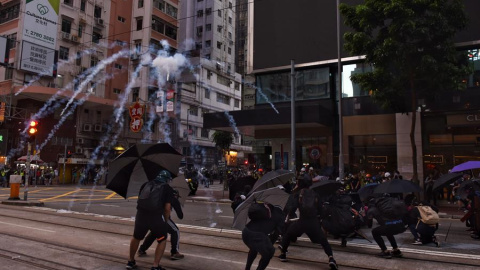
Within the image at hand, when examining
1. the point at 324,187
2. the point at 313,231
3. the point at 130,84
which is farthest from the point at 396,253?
the point at 130,84

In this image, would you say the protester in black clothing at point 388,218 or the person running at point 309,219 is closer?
the person running at point 309,219

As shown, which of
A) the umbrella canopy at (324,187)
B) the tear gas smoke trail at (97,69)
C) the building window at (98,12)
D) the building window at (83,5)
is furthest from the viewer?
the building window at (98,12)

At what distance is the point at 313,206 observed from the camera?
6.45 metres

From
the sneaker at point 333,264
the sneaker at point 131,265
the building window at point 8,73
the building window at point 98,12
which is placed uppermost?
the building window at point 98,12

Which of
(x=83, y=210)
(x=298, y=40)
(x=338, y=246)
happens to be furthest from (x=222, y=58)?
(x=338, y=246)

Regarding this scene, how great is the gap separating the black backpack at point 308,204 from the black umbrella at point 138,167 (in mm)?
2367

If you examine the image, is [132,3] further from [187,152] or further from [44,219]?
[44,219]

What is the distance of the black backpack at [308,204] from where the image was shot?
6.44 m

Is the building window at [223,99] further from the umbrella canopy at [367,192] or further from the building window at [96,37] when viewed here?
the umbrella canopy at [367,192]

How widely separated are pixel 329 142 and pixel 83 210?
15326 mm

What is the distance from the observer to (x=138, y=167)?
6.88m

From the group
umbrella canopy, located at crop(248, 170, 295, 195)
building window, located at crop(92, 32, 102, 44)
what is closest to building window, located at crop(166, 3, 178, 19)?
building window, located at crop(92, 32, 102, 44)

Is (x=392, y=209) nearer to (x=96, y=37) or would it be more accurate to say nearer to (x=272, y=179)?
(x=272, y=179)

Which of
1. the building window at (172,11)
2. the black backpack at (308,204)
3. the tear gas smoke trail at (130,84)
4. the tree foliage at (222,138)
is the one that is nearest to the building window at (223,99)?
the building window at (172,11)
